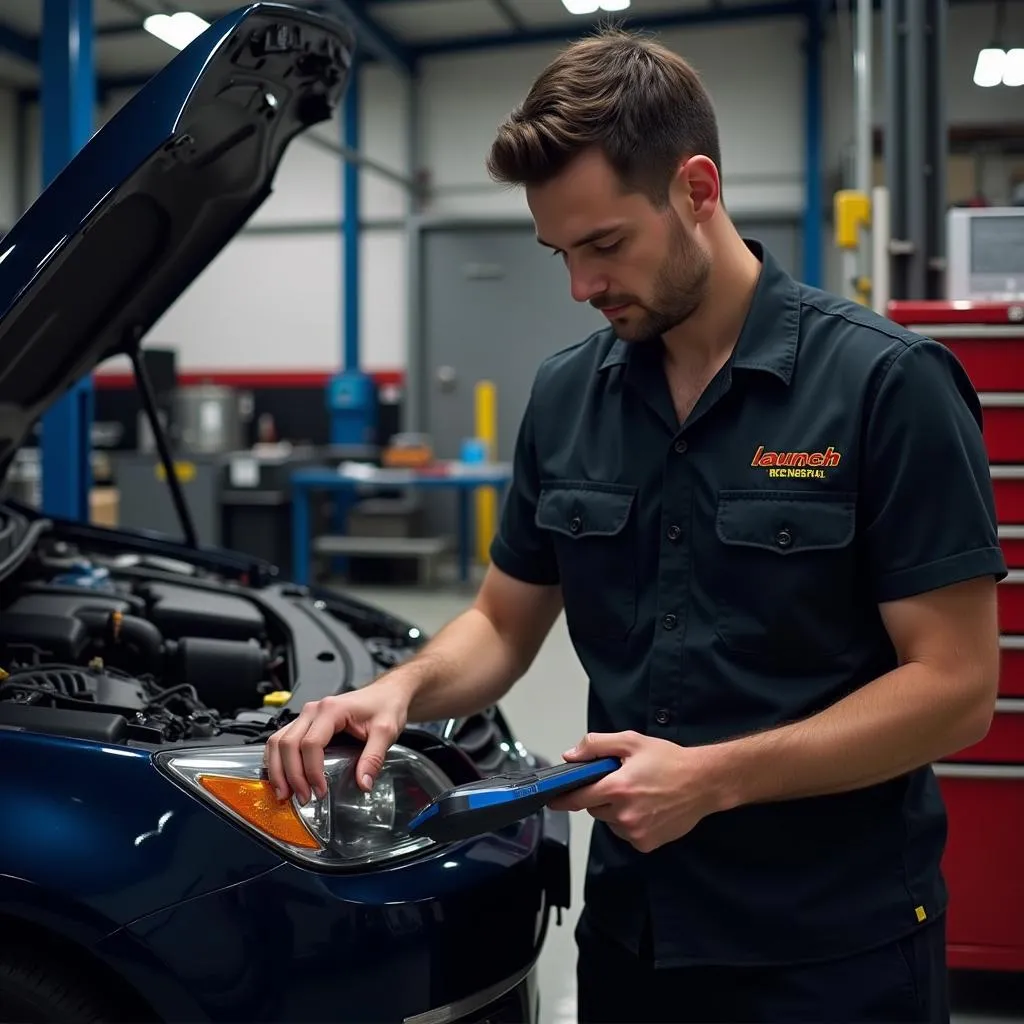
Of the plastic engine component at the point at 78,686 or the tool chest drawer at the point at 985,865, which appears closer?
the plastic engine component at the point at 78,686

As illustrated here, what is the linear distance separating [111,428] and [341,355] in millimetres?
2057

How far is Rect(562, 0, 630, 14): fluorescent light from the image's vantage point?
732 cm

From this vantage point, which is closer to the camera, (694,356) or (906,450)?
(906,450)

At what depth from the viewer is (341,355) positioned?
9680mm

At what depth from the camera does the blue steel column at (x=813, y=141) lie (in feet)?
26.8

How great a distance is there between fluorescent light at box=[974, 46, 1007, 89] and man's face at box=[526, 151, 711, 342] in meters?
6.21

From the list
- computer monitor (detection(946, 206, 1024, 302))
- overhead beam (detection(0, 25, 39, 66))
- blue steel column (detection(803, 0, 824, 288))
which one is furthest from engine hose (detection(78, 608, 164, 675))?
overhead beam (detection(0, 25, 39, 66))

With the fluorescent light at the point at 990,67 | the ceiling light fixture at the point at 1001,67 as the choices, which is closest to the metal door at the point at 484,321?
the fluorescent light at the point at 990,67

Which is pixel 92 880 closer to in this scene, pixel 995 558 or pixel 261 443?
pixel 995 558

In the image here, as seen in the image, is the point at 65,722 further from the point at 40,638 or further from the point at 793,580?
the point at 793,580

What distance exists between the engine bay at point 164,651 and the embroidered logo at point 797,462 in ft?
2.25

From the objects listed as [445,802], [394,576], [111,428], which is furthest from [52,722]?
[111,428]

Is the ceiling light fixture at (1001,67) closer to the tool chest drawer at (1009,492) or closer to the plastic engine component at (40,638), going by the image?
the tool chest drawer at (1009,492)

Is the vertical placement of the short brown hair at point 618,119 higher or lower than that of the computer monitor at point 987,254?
lower
